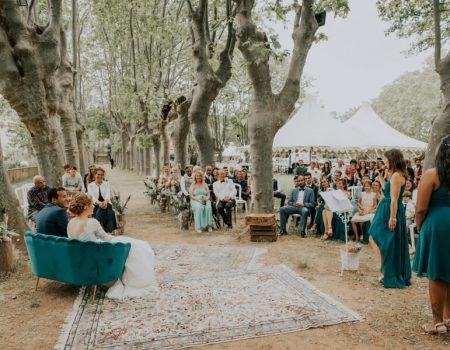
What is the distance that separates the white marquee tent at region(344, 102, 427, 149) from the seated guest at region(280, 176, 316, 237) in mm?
7858

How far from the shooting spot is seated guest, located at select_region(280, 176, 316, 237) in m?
8.58

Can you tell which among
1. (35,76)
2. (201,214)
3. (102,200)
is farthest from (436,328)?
(35,76)

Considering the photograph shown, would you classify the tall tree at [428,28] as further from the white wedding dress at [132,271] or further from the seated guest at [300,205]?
the white wedding dress at [132,271]

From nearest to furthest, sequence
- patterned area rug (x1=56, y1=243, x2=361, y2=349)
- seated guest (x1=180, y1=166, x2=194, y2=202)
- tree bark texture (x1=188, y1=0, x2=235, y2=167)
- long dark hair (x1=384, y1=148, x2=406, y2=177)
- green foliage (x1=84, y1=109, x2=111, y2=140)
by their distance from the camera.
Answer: patterned area rug (x1=56, y1=243, x2=361, y2=349)
long dark hair (x1=384, y1=148, x2=406, y2=177)
seated guest (x1=180, y1=166, x2=194, y2=202)
tree bark texture (x1=188, y1=0, x2=235, y2=167)
green foliage (x1=84, y1=109, x2=111, y2=140)

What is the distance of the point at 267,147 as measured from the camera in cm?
845

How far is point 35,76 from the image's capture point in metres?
7.72

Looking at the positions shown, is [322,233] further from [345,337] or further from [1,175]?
[1,175]

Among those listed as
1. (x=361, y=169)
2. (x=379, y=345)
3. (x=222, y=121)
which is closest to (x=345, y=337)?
(x=379, y=345)

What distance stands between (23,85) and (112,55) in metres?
11.7

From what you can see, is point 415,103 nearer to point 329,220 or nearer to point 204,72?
point 204,72

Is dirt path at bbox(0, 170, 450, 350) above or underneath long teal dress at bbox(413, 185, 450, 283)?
underneath

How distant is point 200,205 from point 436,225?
6227 mm

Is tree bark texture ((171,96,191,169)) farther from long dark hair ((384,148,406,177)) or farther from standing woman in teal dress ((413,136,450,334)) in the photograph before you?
standing woman in teal dress ((413,136,450,334))

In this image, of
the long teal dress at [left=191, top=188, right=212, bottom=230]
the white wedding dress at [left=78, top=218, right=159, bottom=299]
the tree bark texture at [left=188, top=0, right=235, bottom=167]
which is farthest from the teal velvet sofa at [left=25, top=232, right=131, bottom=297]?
the tree bark texture at [left=188, top=0, right=235, bottom=167]
